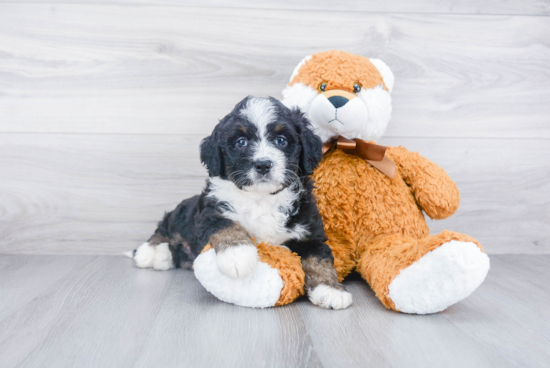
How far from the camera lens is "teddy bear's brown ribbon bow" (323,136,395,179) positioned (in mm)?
1635

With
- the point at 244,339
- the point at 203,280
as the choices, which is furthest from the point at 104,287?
the point at 244,339

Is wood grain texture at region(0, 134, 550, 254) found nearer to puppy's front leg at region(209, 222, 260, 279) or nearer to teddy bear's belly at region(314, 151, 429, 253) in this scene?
teddy bear's belly at region(314, 151, 429, 253)

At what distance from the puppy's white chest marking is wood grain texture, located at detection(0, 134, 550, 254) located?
2.26 feet

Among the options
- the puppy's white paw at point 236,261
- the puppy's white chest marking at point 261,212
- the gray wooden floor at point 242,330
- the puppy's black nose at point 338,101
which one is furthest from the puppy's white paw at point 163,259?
the puppy's black nose at point 338,101

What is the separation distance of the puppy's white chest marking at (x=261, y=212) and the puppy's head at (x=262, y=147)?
0.23 ft

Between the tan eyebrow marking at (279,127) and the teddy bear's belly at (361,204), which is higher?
the tan eyebrow marking at (279,127)

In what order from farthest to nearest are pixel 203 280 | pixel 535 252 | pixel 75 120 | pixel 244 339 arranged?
pixel 535 252 → pixel 75 120 → pixel 203 280 → pixel 244 339

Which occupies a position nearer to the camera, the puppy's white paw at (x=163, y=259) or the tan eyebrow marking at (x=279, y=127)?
the tan eyebrow marking at (x=279, y=127)

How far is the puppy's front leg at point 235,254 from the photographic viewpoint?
1258 mm

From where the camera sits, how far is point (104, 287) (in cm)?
162

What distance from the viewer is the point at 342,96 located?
61.8 inches

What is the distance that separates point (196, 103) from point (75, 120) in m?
0.58

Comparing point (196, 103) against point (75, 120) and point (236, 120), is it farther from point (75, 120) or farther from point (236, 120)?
point (236, 120)

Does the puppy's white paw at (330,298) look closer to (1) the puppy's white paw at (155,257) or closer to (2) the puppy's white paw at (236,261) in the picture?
(2) the puppy's white paw at (236,261)
